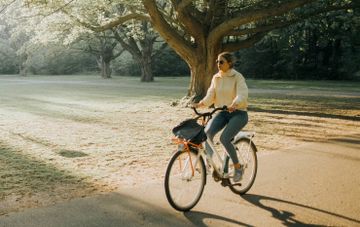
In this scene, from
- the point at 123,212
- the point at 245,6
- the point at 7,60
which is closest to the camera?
the point at 123,212

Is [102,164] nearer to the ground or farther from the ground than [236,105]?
nearer to the ground

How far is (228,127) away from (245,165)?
2.73 feet

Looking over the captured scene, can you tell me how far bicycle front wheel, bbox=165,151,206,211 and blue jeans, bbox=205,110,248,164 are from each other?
295 millimetres

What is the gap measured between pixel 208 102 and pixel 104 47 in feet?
138

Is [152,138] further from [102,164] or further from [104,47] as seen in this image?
[104,47]

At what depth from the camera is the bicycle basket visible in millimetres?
5363

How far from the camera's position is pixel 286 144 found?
33.2 ft

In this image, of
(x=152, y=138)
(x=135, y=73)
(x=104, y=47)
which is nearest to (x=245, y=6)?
(x=152, y=138)

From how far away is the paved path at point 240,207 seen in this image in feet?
16.9

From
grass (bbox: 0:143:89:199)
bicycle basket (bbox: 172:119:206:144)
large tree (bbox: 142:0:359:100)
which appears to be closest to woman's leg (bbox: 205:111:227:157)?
bicycle basket (bbox: 172:119:206:144)

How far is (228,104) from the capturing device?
5.99 m

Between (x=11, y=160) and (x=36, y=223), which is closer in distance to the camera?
(x=36, y=223)


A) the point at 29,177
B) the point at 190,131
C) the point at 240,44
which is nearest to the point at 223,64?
the point at 190,131

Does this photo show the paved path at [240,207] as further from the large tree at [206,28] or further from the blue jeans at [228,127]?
the large tree at [206,28]
